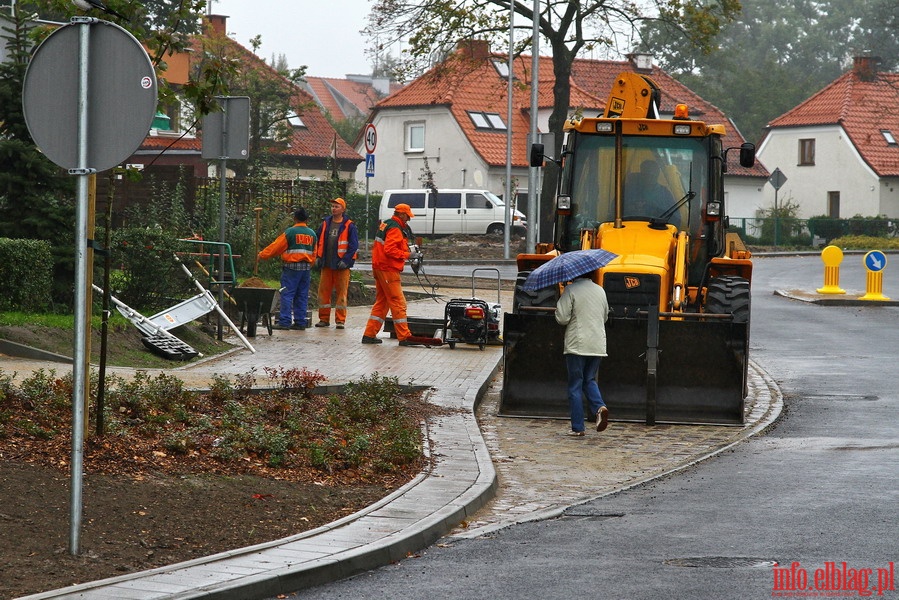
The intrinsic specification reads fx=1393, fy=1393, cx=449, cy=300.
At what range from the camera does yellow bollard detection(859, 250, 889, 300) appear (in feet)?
94.6

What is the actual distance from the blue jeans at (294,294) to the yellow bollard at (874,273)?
1435 centimetres

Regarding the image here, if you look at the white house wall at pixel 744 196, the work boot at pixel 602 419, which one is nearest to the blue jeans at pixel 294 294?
the work boot at pixel 602 419

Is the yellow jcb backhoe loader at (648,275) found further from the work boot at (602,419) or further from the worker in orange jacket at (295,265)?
the worker in orange jacket at (295,265)

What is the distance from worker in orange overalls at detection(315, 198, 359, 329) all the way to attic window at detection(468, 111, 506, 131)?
42697 millimetres

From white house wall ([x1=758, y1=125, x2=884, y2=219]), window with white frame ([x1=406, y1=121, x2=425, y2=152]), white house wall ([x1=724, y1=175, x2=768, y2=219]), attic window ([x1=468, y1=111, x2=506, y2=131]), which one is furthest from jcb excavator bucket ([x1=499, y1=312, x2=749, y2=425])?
white house wall ([x1=724, y1=175, x2=768, y2=219])

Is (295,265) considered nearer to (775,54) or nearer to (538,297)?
(538,297)

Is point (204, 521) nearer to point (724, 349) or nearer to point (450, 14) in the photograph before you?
point (724, 349)

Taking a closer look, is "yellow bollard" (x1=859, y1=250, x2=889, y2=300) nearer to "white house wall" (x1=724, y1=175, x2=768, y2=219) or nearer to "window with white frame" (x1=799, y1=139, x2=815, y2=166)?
"white house wall" (x1=724, y1=175, x2=768, y2=219)

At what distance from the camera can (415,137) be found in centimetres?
6438

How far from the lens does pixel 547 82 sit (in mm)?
61062

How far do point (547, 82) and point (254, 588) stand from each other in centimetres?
5619

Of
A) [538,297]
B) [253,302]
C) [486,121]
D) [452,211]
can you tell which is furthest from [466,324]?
[486,121]

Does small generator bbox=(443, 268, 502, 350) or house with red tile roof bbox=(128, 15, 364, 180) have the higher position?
house with red tile roof bbox=(128, 15, 364, 180)

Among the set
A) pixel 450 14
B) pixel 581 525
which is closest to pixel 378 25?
pixel 450 14
